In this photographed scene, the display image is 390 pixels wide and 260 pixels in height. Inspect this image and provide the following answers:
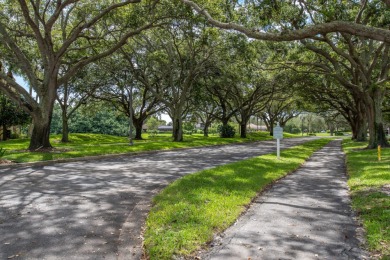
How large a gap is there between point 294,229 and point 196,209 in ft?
5.61

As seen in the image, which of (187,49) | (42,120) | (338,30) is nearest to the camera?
(338,30)

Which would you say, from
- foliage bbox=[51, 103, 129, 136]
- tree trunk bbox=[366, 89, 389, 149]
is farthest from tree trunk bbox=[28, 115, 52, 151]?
foliage bbox=[51, 103, 129, 136]

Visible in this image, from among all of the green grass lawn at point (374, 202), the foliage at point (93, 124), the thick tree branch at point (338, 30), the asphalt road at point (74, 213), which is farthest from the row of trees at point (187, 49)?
the foliage at point (93, 124)

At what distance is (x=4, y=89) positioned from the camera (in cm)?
1716

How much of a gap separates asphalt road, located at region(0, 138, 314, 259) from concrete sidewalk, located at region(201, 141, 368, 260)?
1.43 meters

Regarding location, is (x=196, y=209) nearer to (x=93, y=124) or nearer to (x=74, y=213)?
(x=74, y=213)

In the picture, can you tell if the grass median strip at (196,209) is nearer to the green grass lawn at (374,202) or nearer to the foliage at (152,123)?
the green grass lawn at (374,202)

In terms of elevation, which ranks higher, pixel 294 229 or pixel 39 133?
pixel 39 133

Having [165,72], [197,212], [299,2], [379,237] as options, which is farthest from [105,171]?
[165,72]

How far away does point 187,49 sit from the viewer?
98.1ft

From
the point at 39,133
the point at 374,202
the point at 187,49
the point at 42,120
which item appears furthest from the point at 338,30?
the point at 187,49

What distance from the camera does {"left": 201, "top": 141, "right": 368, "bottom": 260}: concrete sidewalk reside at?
4.32 m

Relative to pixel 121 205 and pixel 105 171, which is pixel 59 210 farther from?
pixel 105 171

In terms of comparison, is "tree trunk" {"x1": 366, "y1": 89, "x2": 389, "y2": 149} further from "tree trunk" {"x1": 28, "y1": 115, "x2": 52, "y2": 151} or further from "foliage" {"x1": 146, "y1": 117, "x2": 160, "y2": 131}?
"foliage" {"x1": 146, "y1": 117, "x2": 160, "y2": 131}
